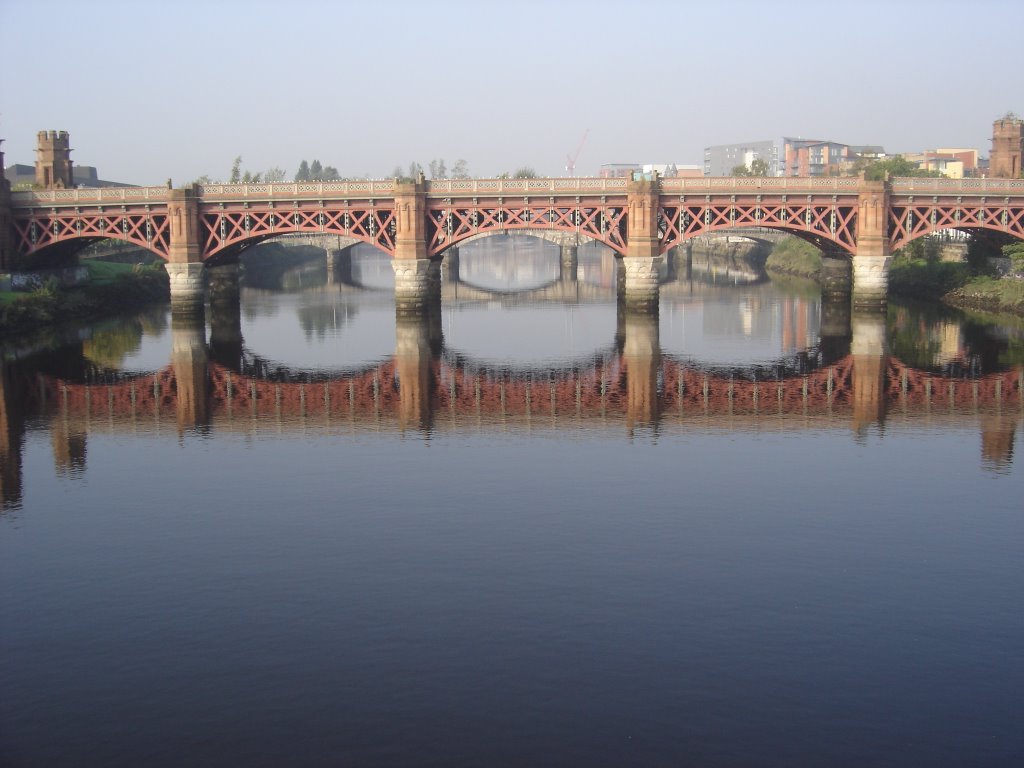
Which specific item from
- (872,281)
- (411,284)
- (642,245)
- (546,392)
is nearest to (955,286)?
(872,281)

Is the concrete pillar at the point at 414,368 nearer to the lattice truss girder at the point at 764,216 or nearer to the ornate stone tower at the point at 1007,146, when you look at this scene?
the lattice truss girder at the point at 764,216

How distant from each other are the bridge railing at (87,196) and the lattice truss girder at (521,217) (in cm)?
2237

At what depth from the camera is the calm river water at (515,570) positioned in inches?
819

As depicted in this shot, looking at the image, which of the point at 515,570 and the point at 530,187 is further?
the point at 530,187

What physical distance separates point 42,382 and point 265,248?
10232cm

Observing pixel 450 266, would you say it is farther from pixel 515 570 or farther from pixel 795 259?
pixel 515 570

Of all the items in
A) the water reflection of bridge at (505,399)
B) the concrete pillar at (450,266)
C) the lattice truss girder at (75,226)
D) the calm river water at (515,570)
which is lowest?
the calm river water at (515,570)

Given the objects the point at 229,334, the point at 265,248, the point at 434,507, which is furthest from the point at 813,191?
the point at 265,248

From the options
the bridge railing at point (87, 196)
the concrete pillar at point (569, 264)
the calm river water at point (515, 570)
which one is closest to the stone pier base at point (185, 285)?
the bridge railing at point (87, 196)

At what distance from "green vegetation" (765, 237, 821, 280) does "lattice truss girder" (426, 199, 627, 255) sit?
42.6 m

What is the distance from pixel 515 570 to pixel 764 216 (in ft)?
212

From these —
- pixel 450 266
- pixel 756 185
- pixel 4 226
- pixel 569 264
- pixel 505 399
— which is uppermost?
pixel 756 185

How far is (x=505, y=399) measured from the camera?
5419 centimetres

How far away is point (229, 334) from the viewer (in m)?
82.8
